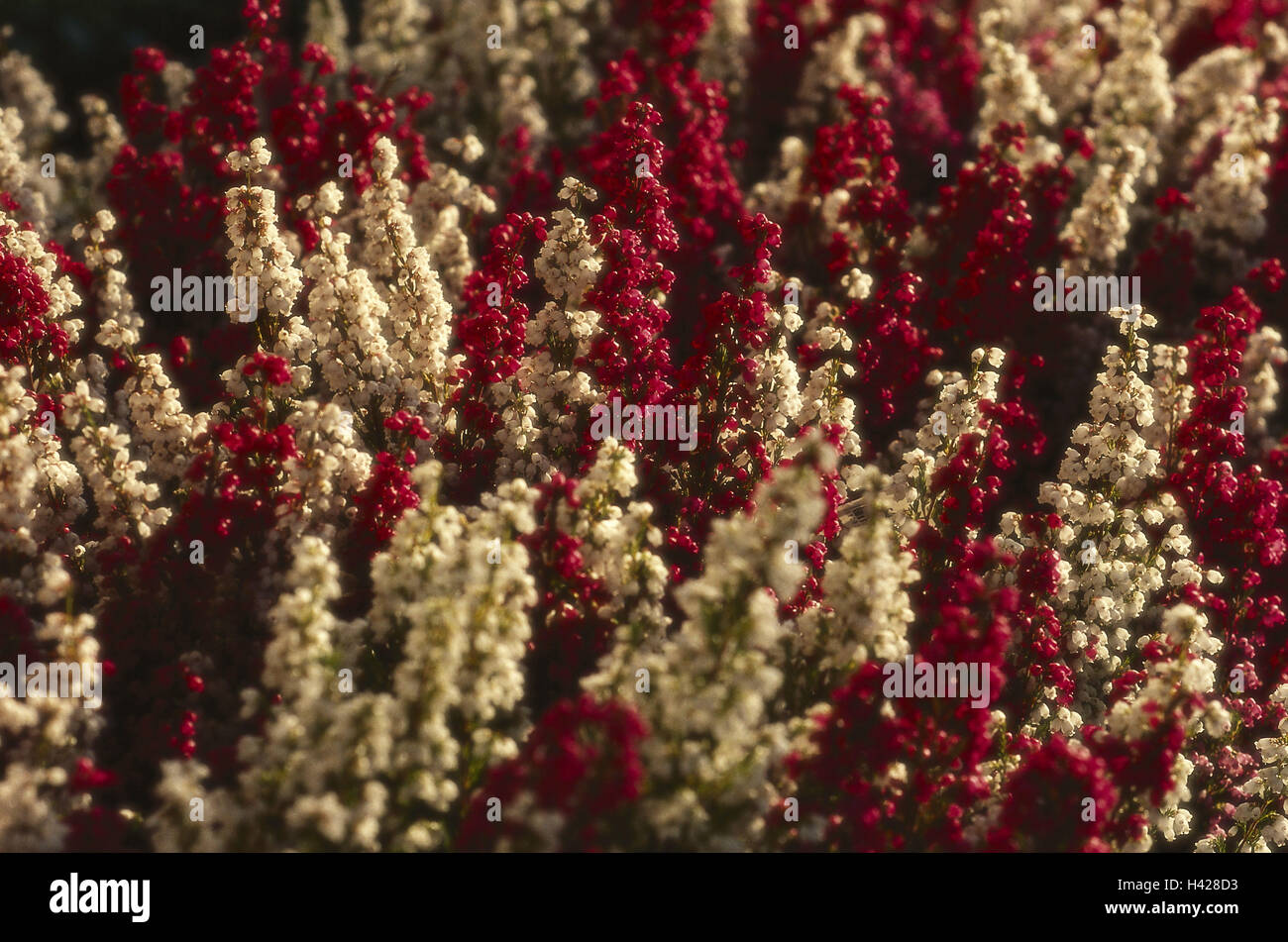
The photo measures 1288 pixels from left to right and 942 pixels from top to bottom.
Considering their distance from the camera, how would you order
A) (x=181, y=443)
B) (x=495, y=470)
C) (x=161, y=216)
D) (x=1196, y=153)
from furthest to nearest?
1. (x=1196, y=153)
2. (x=161, y=216)
3. (x=495, y=470)
4. (x=181, y=443)

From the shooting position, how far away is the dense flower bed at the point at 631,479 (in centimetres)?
385

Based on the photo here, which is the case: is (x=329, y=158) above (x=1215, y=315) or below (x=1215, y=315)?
above

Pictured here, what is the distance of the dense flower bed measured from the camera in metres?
3.85

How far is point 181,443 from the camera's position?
16.3ft

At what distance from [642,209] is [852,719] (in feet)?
9.04

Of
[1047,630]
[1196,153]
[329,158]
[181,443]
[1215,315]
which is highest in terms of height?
[1196,153]

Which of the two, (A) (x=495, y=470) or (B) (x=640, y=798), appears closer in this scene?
(B) (x=640, y=798)

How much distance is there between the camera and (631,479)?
454cm

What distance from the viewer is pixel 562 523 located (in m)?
4.66

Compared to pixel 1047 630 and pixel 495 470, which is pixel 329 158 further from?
pixel 1047 630

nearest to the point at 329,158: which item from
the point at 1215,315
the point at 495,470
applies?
the point at 495,470

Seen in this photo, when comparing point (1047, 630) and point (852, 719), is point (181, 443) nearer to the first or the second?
point (852, 719)

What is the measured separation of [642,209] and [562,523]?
70.1 inches

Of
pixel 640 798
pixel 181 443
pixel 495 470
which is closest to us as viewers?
pixel 640 798
